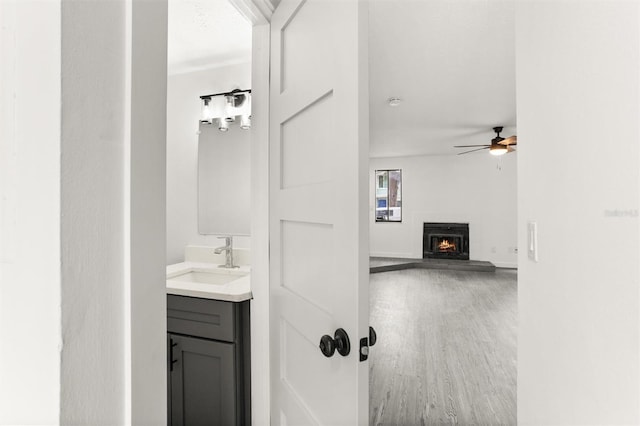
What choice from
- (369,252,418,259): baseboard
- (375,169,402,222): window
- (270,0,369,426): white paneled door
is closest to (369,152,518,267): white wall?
(369,252,418,259): baseboard

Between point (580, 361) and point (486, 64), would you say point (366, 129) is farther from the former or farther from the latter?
point (486, 64)

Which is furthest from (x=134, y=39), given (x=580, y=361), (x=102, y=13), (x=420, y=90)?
(x=420, y=90)

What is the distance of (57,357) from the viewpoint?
0.43 meters

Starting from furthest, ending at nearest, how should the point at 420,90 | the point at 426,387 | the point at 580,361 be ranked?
the point at 420,90
the point at 426,387
the point at 580,361

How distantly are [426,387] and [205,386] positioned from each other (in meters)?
1.59

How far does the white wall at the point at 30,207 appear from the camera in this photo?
16.8 inches

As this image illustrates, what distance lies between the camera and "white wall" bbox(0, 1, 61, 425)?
1.40 ft

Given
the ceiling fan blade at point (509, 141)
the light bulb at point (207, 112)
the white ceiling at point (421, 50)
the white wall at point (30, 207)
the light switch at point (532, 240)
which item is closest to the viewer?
the white wall at point (30, 207)

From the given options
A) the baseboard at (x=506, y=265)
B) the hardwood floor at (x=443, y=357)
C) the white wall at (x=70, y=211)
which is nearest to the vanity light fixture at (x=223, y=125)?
the white wall at (x=70, y=211)

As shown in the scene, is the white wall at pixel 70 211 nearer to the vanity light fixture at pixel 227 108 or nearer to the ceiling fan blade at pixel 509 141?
the vanity light fixture at pixel 227 108

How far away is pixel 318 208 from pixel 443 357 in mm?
2524

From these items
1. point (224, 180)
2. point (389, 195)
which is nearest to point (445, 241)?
point (389, 195)

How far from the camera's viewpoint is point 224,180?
231 cm

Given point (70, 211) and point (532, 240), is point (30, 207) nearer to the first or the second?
point (70, 211)
